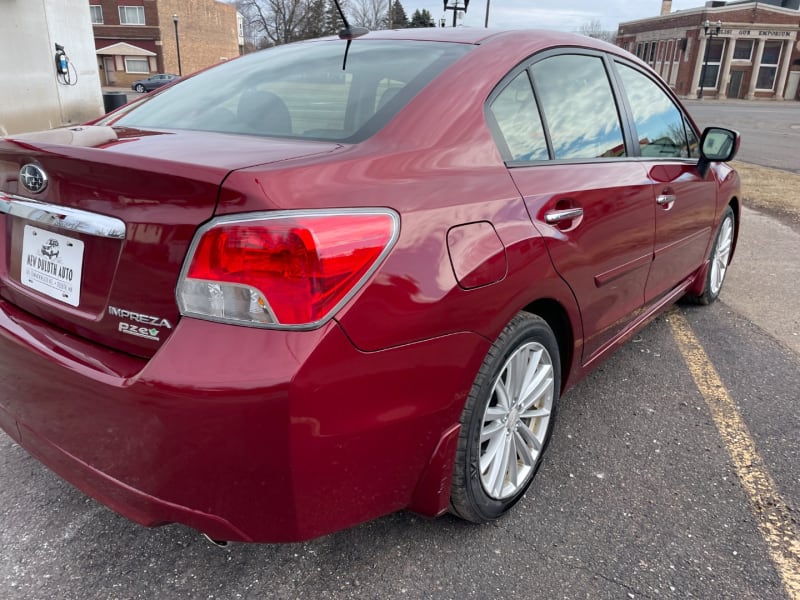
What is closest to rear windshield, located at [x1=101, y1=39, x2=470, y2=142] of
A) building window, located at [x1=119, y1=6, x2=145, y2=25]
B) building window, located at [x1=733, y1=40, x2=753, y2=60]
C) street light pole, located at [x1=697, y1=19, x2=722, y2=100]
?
building window, located at [x1=119, y1=6, x2=145, y2=25]

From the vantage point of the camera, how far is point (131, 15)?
181ft

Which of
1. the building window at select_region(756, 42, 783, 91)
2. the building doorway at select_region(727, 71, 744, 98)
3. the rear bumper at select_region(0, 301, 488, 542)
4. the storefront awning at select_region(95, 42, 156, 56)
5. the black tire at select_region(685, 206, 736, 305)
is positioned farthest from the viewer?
the building doorway at select_region(727, 71, 744, 98)

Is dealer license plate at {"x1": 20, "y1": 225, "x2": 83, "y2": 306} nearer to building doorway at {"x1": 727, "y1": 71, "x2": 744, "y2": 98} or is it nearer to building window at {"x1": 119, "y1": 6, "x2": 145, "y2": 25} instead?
building window at {"x1": 119, "y1": 6, "x2": 145, "y2": 25}

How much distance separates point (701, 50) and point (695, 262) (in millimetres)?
70686

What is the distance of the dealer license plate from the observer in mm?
1726

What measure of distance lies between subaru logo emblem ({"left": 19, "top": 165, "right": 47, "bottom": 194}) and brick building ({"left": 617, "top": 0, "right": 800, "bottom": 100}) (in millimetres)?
69834

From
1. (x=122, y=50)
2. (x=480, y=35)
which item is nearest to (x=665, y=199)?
(x=480, y=35)

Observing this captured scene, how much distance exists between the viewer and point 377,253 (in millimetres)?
1564

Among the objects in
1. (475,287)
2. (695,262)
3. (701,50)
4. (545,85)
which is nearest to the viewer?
(475,287)

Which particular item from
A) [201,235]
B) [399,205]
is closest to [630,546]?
[399,205]

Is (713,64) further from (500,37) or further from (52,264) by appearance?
(52,264)

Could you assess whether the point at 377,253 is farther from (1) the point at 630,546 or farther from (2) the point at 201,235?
(1) the point at 630,546

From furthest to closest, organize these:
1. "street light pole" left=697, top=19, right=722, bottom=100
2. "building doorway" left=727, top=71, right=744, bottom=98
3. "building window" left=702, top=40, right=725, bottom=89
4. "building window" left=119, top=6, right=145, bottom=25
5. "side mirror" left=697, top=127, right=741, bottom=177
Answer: "building doorway" left=727, top=71, right=744, bottom=98
"building window" left=702, top=40, right=725, bottom=89
"street light pole" left=697, top=19, right=722, bottom=100
"building window" left=119, top=6, right=145, bottom=25
"side mirror" left=697, top=127, right=741, bottom=177

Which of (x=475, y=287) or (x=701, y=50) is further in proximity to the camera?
(x=701, y=50)
